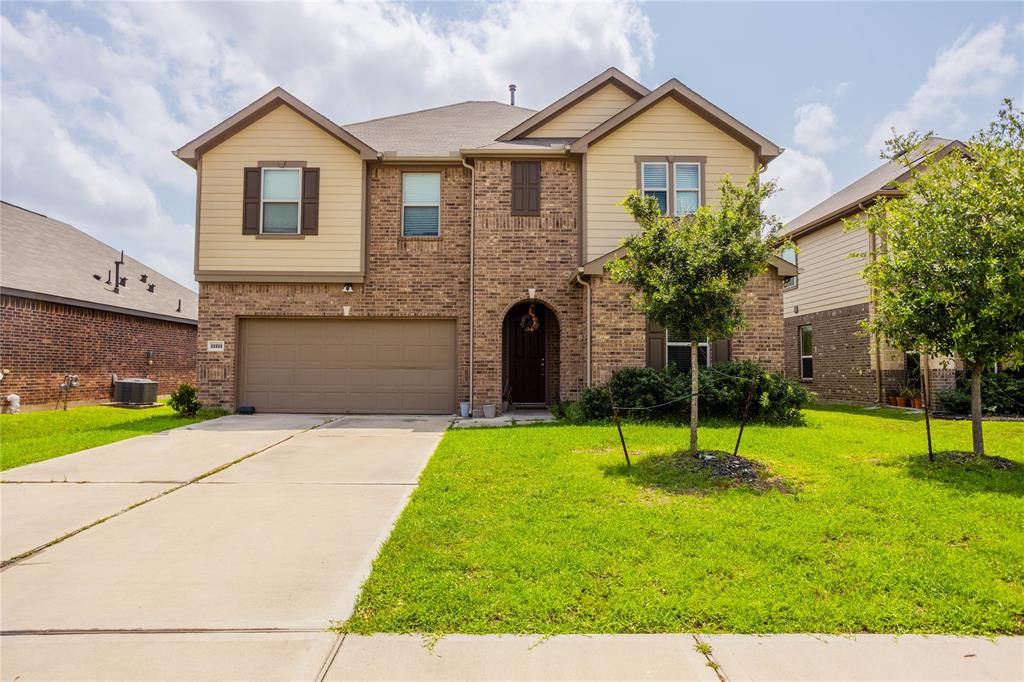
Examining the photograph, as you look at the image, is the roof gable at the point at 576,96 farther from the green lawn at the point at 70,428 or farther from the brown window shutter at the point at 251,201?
the green lawn at the point at 70,428

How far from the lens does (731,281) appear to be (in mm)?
6625

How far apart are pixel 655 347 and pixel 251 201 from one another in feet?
32.3

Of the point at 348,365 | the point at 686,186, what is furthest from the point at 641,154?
the point at 348,365

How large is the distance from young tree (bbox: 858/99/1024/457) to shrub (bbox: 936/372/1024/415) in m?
6.13

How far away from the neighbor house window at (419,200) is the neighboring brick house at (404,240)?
0.03 meters

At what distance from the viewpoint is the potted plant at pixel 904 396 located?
1364cm

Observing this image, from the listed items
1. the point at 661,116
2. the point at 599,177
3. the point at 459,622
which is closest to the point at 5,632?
the point at 459,622

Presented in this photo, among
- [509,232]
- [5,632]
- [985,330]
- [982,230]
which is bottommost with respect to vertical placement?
[5,632]

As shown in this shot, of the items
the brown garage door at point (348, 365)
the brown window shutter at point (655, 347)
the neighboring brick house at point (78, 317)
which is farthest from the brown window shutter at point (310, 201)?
the brown window shutter at point (655, 347)

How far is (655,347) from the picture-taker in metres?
11.4

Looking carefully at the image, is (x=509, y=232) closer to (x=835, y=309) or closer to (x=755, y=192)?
(x=755, y=192)

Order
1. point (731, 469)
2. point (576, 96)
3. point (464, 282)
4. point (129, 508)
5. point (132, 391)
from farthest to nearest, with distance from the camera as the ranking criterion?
point (132, 391)
point (576, 96)
point (464, 282)
point (731, 469)
point (129, 508)

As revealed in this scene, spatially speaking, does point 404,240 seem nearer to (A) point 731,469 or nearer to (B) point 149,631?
(A) point 731,469

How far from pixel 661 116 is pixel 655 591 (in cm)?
1171
